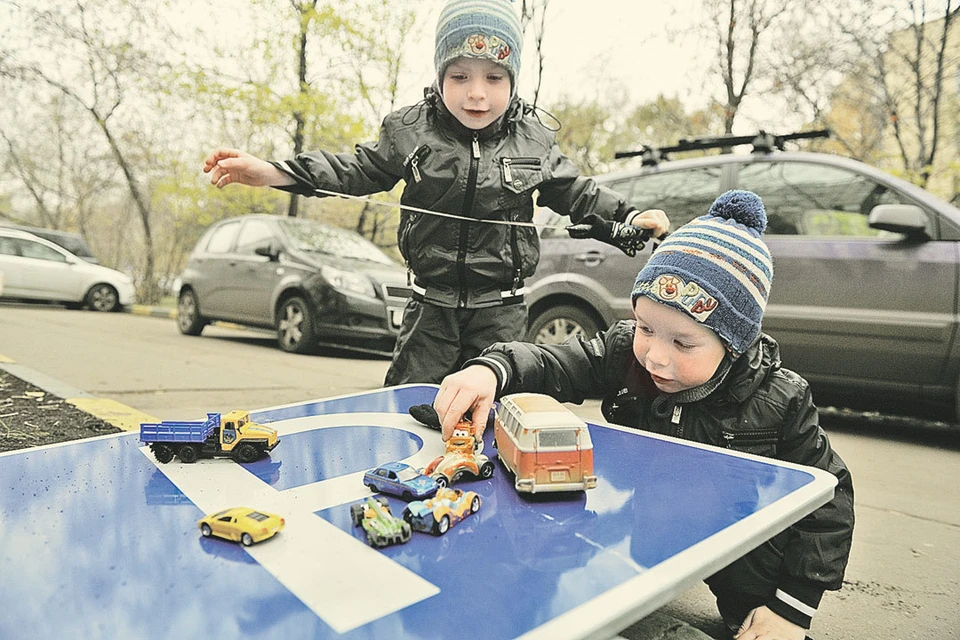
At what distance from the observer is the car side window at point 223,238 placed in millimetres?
8531

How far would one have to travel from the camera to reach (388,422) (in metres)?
1.74

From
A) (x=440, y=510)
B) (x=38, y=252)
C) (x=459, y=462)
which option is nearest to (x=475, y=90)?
(x=459, y=462)

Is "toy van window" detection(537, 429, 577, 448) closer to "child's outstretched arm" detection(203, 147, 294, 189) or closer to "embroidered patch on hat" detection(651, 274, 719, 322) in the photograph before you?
"embroidered patch on hat" detection(651, 274, 719, 322)

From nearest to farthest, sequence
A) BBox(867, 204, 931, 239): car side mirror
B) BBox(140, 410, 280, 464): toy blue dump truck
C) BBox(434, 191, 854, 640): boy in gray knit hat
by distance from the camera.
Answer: BBox(140, 410, 280, 464): toy blue dump truck, BBox(434, 191, 854, 640): boy in gray knit hat, BBox(867, 204, 931, 239): car side mirror

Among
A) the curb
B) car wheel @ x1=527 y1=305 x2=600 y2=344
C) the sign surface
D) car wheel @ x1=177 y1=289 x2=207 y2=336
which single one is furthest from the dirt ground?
car wheel @ x1=177 y1=289 x2=207 y2=336

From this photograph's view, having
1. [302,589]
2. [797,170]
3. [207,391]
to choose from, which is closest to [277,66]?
[207,391]

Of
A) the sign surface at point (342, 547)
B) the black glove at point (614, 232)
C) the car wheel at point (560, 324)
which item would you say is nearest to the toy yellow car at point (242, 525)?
the sign surface at point (342, 547)

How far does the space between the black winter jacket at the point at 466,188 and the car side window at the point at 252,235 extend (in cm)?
592

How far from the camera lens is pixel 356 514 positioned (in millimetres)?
1040

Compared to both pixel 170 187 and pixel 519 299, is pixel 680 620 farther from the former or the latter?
pixel 170 187

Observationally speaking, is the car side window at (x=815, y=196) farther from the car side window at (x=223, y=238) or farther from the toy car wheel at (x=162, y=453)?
the car side window at (x=223, y=238)

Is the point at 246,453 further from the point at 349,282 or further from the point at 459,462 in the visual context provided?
the point at 349,282

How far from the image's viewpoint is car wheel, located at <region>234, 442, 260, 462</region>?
137 cm

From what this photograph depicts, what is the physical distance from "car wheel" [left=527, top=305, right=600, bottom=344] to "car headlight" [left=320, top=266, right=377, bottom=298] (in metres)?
2.59
